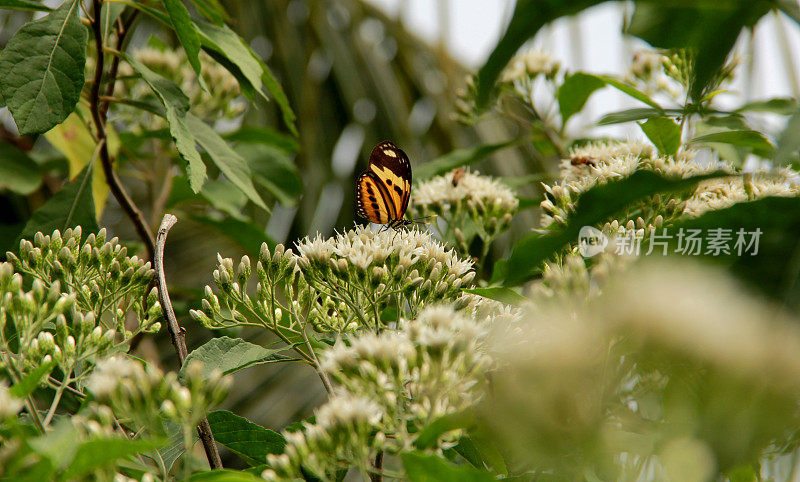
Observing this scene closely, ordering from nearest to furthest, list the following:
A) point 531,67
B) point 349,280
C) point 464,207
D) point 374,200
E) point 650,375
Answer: point 650,375
point 349,280
point 464,207
point 374,200
point 531,67

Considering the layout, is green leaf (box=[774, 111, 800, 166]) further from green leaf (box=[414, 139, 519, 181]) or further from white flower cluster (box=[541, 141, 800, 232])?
green leaf (box=[414, 139, 519, 181])

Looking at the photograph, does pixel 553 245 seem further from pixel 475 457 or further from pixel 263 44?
pixel 263 44

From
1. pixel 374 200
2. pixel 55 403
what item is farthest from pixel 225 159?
pixel 55 403

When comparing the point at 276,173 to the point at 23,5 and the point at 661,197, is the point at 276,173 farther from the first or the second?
the point at 661,197

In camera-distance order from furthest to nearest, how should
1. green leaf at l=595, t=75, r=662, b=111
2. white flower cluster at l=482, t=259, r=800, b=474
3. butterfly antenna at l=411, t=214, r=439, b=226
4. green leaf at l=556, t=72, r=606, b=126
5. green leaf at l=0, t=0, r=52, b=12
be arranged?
1. green leaf at l=556, t=72, r=606, b=126
2. butterfly antenna at l=411, t=214, r=439, b=226
3. green leaf at l=595, t=75, r=662, b=111
4. green leaf at l=0, t=0, r=52, b=12
5. white flower cluster at l=482, t=259, r=800, b=474

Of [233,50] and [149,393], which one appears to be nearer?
[149,393]

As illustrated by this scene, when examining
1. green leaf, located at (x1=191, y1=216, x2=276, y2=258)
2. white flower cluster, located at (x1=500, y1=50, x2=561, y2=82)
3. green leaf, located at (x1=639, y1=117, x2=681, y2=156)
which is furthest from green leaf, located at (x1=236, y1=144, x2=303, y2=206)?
green leaf, located at (x1=639, y1=117, x2=681, y2=156)

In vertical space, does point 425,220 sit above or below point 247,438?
above

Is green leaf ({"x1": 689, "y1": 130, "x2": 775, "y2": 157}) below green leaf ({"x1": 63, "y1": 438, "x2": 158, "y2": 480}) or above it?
above

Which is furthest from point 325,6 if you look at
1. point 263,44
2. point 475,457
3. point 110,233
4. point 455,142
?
point 475,457
